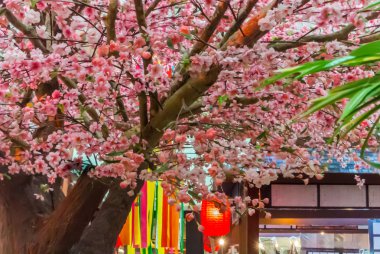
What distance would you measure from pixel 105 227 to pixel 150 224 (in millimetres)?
4025

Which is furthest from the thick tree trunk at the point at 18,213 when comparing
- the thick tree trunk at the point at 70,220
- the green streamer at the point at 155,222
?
the green streamer at the point at 155,222

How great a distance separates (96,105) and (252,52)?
5.45ft

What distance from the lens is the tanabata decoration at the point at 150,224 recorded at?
762cm

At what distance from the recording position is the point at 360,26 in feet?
8.93

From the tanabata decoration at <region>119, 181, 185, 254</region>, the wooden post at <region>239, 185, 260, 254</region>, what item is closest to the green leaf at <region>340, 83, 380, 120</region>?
the tanabata decoration at <region>119, 181, 185, 254</region>

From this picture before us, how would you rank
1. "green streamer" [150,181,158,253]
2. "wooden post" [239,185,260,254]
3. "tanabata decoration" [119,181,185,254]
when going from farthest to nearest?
1. "wooden post" [239,185,260,254]
2. "green streamer" [150,181,158,253]
3. "tanabata decoration" [119,181,185,254]

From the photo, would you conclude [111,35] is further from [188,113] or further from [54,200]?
[54,200]

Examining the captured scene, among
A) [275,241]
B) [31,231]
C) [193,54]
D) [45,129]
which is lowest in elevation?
[275,241]

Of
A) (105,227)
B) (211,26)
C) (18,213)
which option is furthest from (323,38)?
(18,213)

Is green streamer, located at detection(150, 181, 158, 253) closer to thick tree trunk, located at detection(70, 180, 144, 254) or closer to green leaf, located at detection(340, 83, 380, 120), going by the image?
thick tree trunk, located at detection(70, 180, 144, 254)

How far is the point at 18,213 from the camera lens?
4023mm

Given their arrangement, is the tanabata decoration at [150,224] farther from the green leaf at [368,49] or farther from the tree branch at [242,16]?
the green leaf at [368,49]

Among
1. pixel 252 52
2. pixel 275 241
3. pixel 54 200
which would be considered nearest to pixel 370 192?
pixel 275 241

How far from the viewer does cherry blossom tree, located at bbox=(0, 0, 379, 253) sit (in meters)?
3.02
